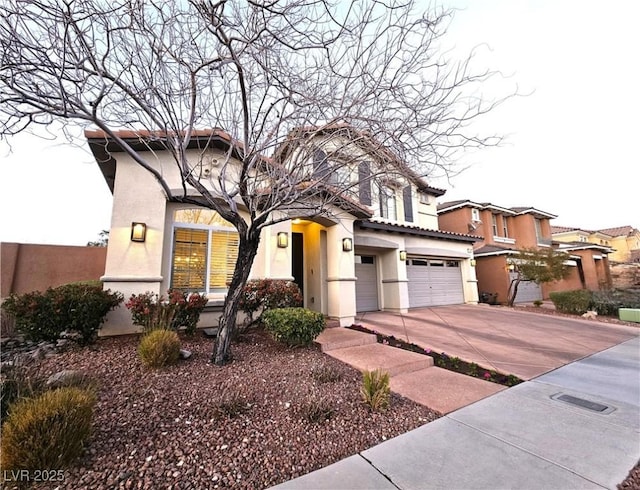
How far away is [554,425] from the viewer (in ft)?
9.90

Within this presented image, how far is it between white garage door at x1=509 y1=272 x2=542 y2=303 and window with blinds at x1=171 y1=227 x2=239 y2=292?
15916 millimetres

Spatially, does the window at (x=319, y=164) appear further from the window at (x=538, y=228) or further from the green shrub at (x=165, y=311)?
the window at (x=538, y=228)

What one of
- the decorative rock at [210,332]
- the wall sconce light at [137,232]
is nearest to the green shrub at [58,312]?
the wall sconce light at [137,232]

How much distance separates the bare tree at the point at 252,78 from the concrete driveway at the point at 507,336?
12.5 feet

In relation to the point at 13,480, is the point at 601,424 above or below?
below

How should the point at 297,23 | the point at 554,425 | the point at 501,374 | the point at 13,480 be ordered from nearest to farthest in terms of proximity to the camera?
the point at 13,480, the point at 554,425, the point at 297,23, the point at 501,374

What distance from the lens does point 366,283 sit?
10.9 m

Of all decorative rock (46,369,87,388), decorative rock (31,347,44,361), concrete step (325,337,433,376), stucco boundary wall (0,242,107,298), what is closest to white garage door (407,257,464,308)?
concrete step (325,337,433,376)

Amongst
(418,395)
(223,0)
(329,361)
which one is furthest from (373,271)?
(223,0)

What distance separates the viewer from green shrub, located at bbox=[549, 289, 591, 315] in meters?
11.8

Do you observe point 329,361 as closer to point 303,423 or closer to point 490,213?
point 303,423

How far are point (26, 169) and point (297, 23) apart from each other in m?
4.77

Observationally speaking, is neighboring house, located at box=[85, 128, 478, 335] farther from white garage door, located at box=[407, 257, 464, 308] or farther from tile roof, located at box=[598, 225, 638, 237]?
tile roof, located at box=[598, 225, 638, 237]

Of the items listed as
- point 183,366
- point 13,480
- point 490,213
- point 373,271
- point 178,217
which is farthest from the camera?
point 490,213
